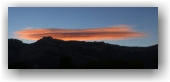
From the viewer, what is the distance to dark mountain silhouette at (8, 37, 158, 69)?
3.81 metres

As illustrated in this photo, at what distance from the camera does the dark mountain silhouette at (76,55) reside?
3.81 m

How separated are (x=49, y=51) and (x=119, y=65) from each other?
1093 mm

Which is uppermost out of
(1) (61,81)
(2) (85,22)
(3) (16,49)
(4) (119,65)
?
(2) (85,22)

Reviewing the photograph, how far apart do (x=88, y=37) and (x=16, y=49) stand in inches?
44.1

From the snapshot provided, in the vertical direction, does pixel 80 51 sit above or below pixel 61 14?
below

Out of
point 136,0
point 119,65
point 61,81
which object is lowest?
point 61,81

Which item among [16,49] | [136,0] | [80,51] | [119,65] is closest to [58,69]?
[80,51]

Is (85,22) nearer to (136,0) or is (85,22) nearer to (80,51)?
(80,51)

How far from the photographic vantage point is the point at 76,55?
3.82m

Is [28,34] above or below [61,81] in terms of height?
above

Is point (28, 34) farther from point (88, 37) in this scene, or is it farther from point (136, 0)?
point (136, 0)

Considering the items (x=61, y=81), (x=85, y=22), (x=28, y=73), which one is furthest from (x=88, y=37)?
(x=28, y=73)

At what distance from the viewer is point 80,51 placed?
3848 mm

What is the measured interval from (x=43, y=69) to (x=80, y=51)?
2.19 feet
